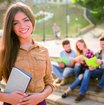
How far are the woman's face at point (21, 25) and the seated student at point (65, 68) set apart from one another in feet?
11.5

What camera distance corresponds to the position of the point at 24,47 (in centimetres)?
187

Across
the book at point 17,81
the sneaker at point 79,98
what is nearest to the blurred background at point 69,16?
the sneaker at point 79,98

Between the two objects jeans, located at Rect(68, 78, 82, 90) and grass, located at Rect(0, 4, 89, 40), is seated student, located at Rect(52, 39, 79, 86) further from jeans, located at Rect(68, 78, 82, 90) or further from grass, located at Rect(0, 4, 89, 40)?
grass, located at Rect(0, 4, 89, 40)

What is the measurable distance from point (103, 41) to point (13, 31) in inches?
127

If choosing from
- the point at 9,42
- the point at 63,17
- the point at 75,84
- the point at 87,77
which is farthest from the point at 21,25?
the point at 63,17

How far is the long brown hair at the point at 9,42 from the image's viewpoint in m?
1.81

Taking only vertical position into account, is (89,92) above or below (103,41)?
below

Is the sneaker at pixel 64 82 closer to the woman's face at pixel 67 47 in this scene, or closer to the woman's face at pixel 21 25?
the woman's face at pixel 67 47

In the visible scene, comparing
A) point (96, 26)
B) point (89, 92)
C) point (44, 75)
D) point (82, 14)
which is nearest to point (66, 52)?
point (89, 92)

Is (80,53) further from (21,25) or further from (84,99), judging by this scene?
(21,25)

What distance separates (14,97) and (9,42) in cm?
32

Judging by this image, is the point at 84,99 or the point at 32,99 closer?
the point at 32,99

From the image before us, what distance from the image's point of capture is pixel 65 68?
5516 mm

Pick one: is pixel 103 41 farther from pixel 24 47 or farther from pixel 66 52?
pixel 24 47
